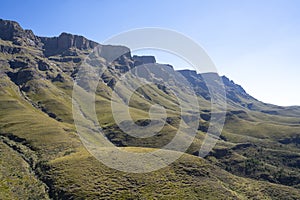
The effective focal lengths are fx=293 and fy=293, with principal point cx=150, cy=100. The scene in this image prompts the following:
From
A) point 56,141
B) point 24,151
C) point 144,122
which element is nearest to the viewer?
point 24,151

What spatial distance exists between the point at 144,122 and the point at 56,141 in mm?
83195

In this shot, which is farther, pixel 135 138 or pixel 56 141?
pixel 135 138

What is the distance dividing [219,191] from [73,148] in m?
59.1

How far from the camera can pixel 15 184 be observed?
76500 millimetres

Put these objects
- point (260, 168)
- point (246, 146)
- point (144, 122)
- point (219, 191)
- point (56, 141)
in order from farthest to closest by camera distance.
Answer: point (144, 122) → point (246, 146) → point (260, 168) → point (56, 141) → point (219, 191)

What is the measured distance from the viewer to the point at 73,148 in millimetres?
113188

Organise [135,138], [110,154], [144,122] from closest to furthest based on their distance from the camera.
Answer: [110,154] → [135,138] → [144,122]

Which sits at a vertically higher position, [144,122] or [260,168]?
[144,122]

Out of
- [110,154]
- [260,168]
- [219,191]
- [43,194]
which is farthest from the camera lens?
[260,168]

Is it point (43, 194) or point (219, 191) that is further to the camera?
point (219, 191)

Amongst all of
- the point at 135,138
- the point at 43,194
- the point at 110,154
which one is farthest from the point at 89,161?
the point at 135,138

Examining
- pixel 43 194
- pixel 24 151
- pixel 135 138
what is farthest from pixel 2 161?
pixel 135 138

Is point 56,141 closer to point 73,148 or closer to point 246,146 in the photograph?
point 73,148

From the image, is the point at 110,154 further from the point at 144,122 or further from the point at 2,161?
the point at 144,122
